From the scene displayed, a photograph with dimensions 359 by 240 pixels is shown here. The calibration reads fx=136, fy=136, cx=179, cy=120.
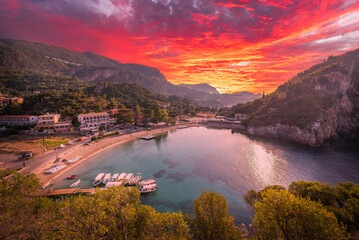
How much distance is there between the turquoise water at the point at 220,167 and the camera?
31.5 metres

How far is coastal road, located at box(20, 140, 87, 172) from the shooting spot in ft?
119

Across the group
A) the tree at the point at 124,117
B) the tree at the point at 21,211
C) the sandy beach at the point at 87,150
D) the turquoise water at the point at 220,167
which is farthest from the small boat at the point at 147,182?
the tree at the point at 124,117

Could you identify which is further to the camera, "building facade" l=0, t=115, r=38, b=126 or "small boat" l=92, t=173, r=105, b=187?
"building facade" l=0, t=115, r=38, b=126

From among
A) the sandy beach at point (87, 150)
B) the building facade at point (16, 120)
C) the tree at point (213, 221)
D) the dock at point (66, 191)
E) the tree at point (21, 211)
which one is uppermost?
the building facade at point (16, 120)

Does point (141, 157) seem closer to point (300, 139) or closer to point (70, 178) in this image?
point (70, 178)

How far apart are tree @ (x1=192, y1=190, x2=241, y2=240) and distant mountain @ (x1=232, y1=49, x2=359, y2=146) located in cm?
6791

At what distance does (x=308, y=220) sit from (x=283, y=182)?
2434 centimetres

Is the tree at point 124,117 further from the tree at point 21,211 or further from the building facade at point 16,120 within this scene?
the tree at point 21,211

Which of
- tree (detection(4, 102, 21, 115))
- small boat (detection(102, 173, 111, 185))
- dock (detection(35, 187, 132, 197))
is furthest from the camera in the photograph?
tree (detection(4, 102, 21, 115))

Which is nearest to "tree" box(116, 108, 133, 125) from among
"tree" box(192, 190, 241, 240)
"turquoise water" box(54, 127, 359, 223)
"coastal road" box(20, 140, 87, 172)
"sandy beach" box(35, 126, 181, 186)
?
"sandy beach" box(35, 126, 181, 186)

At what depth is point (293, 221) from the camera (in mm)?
14422

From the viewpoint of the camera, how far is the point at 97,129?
73562 mm

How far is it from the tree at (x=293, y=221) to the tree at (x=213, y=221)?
3358 mm

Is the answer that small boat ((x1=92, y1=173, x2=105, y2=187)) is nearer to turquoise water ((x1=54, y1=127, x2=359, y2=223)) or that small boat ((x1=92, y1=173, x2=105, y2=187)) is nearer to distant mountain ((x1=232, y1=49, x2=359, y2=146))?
turquoise water ((x1=54, y1=127, x2=359, y2=223))
